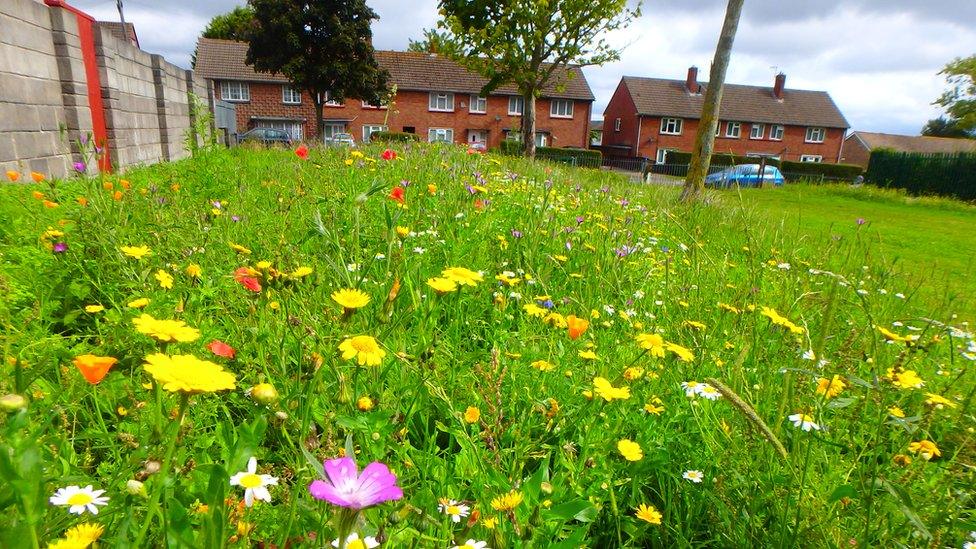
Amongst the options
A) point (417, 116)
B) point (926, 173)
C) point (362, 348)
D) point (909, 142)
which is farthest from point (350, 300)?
point (909, 142)

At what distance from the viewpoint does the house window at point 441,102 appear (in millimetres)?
36406

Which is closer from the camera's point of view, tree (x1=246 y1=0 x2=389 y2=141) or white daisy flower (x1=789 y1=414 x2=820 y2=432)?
white daisy flower (x1=789 y1=414 x2=820 y2=432)

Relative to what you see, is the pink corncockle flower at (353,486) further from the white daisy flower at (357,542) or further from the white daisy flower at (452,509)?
the white daisy flower at (452,509)

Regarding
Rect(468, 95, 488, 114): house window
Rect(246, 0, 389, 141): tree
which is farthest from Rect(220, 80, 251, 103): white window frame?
Rect(468, 95, 488, 114): house window

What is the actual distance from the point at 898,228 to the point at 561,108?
31188 millimetres

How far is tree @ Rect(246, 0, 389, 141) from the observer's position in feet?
80.5

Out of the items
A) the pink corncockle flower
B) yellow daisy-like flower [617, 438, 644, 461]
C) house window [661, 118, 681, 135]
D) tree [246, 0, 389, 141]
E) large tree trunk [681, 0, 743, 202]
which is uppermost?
tree [246, 0, 389, 141]

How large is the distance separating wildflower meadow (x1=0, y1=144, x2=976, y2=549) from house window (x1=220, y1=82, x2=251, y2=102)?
35.7 metres

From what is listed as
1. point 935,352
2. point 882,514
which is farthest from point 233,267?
point 935,352

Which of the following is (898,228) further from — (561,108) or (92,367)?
(561,108)

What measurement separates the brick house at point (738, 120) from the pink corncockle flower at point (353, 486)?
43.8 m

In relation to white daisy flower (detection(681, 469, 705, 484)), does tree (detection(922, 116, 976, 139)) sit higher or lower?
higher

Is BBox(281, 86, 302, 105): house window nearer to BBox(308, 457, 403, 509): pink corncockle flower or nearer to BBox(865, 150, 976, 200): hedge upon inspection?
BBox(865, 150, 976, 200): hedge

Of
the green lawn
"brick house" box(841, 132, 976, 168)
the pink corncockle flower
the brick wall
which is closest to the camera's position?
the pink corncockle flower
